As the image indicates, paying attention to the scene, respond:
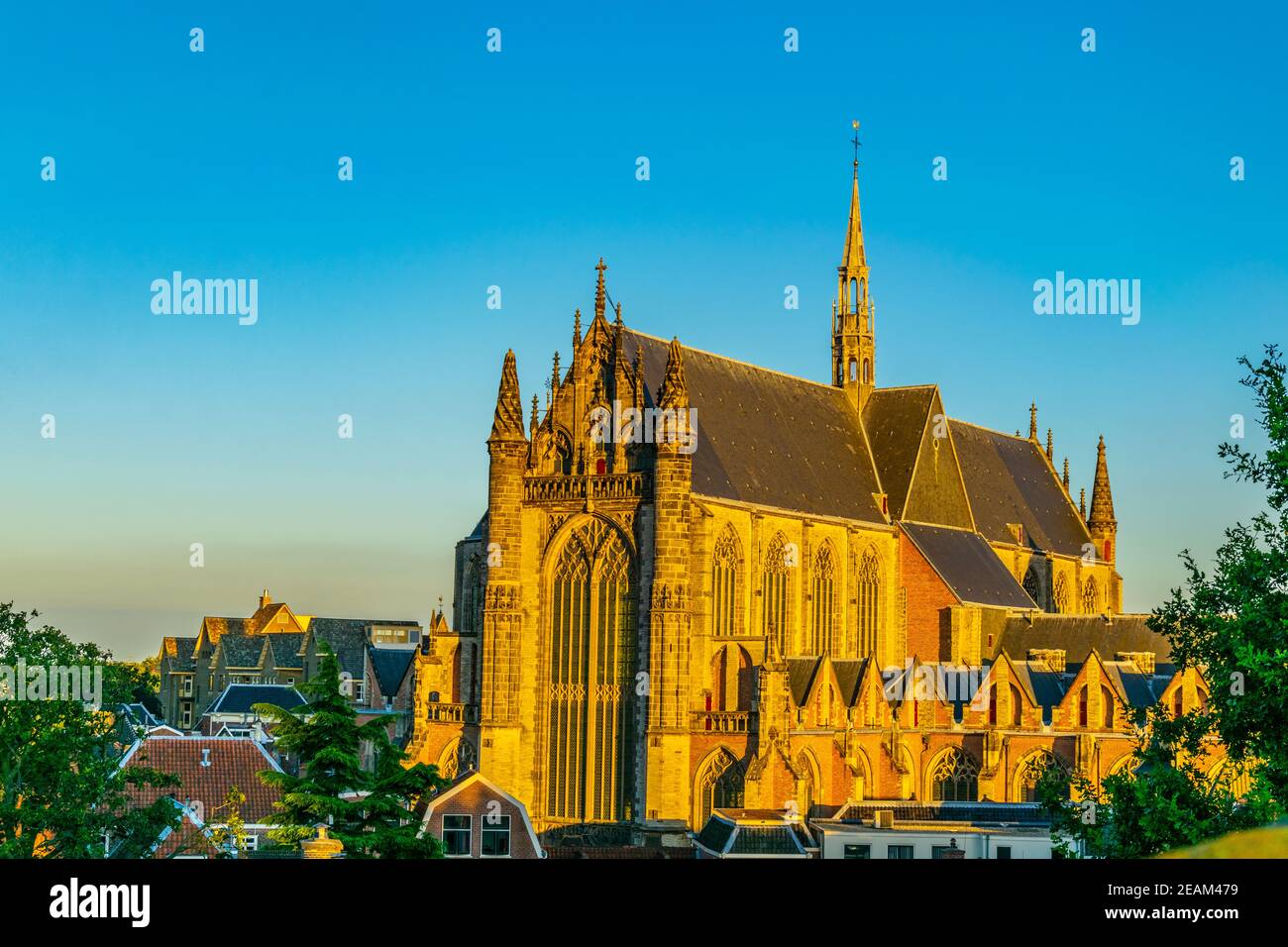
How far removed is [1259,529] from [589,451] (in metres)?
46.1

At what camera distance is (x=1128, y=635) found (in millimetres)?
90062

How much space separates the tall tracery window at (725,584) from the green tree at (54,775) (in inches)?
1374

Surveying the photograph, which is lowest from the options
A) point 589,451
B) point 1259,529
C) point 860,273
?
point 1259,529

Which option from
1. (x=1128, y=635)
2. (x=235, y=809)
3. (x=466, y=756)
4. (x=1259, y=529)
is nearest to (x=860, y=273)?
(x=1128, y=635)

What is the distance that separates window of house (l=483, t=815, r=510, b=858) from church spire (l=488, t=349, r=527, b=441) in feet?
59.5

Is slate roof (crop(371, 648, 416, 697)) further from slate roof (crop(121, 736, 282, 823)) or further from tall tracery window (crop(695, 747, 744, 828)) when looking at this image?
slate roof (crop(121, 736, 282, 823))

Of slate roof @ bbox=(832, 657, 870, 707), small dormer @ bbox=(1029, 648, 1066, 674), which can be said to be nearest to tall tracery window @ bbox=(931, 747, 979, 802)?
slate roof @ bbox=(832, 657, 870, 707)

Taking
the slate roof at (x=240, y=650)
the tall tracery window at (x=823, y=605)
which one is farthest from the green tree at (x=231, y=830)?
the slate roof at (x=240, y=650)

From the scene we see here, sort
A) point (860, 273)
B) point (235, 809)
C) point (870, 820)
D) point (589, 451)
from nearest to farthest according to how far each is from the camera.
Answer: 1. point (235, 809)
2. point (870, 820)
3. point (589, 451)
4. point (860, 273)

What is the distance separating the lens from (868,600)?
88562 millimetres

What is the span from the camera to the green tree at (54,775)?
4106cm

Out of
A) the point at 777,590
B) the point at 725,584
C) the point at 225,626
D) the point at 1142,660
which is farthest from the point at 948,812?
the point at 225,626

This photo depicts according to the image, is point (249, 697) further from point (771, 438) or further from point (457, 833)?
point (457, 833)
